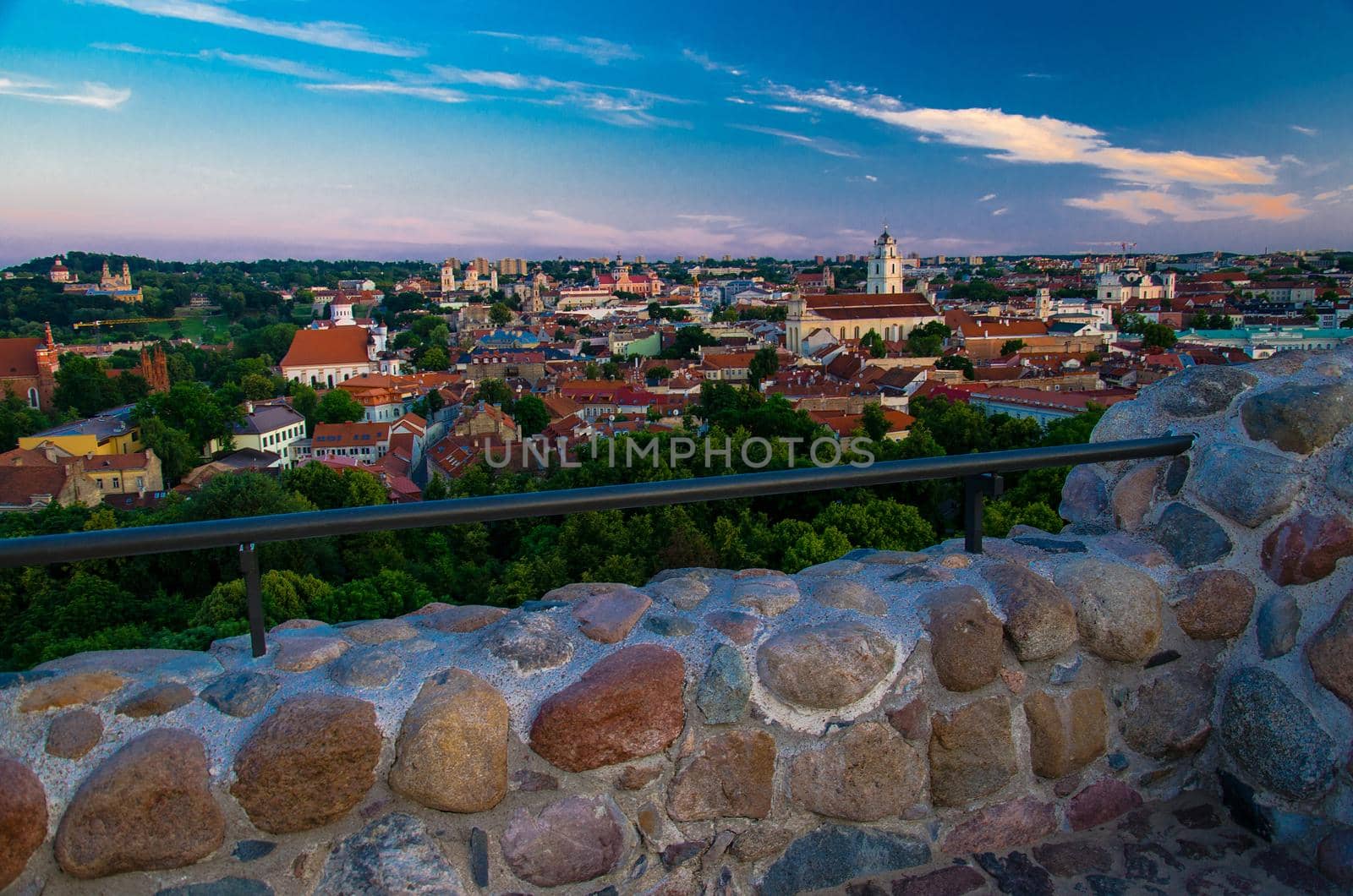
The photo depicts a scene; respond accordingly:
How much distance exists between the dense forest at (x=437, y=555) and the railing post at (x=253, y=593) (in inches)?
244

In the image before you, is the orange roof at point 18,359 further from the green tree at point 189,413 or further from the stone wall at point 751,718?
the stone wall at point 751,718

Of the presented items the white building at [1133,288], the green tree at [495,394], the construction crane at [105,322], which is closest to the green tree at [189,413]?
the green tree at [495,394]

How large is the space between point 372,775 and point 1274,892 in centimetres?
143

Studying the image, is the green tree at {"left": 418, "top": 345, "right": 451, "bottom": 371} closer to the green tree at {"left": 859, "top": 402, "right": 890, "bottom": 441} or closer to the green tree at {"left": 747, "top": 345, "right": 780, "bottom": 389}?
the green tree at {"left": 747, "top": 345, "right": 780, "bottom": 389}

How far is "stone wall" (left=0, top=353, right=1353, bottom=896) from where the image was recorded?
130cm

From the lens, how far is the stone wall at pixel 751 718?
130 cm

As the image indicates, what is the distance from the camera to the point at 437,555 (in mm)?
17469

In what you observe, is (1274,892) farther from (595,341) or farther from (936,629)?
(595,341)

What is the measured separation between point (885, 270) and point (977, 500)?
261 feet

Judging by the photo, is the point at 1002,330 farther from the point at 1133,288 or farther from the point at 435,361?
the point at 435,361

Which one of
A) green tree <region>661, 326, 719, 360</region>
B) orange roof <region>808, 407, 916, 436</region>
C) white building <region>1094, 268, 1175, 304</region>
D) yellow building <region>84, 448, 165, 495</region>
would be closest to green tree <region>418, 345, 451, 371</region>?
green tree <region>661, 326, 719, 360</region>

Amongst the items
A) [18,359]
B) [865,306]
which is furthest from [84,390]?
[865,306]

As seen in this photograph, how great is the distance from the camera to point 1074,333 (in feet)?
222

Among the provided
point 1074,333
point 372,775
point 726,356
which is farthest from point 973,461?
point 1074,333
